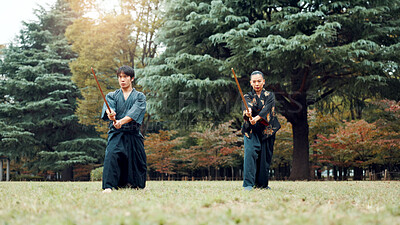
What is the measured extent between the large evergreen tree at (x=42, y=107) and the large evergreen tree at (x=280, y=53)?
10163mm

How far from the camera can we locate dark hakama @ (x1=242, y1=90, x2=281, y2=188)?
551cm

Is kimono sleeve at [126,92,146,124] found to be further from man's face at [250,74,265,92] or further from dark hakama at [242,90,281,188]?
man's face at [250,74,265,92]

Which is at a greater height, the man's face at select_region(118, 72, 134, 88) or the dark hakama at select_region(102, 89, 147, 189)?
the man's face at select_region(118, 72, 134, 88)

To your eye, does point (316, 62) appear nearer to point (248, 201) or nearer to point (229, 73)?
point (229, 73)

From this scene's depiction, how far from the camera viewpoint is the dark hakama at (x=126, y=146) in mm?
5188

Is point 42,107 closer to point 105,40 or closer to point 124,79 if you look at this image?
point 105,40

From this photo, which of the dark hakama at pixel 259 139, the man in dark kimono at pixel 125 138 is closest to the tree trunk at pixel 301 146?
the dark hakama at pixel 259 139

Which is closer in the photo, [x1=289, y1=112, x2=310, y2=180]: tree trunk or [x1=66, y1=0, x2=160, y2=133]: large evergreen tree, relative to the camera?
[x1=289, y1=112, x2=310, y2=180]: tree trunk

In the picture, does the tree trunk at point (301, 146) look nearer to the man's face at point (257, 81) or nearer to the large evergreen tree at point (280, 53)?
the large evergreen tree at point (280, 53)

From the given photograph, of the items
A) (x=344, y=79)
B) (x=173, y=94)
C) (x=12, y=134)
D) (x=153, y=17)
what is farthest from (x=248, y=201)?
(x=12, y=134)

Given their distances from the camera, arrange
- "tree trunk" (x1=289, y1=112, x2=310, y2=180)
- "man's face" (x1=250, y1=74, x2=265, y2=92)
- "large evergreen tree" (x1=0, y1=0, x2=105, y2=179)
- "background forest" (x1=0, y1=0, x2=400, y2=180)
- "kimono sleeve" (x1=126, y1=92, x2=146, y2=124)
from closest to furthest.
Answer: "kimono sleeve" (x1=126, y1=92, x2=146, y2=124), "man's face" (x1=250, y1=74, x2=265, y2=92), "background forest" (x1=0, y1=0, x2=400, y2=180), "tree trunk" (x1=289, y1=112, x2=310, y2=180), "large evergreen tree" (x1=0, y1=0, x2=105, y2=179)

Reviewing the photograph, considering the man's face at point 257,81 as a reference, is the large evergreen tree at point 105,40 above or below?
above

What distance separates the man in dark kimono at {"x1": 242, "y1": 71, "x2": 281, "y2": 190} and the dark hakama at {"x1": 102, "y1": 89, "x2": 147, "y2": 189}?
1.64m

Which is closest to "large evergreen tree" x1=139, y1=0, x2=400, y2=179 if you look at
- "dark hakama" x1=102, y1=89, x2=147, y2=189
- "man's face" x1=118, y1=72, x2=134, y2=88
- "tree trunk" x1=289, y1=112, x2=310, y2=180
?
"tree trunk" x1=289, y1=112, x2=310, y2=180
